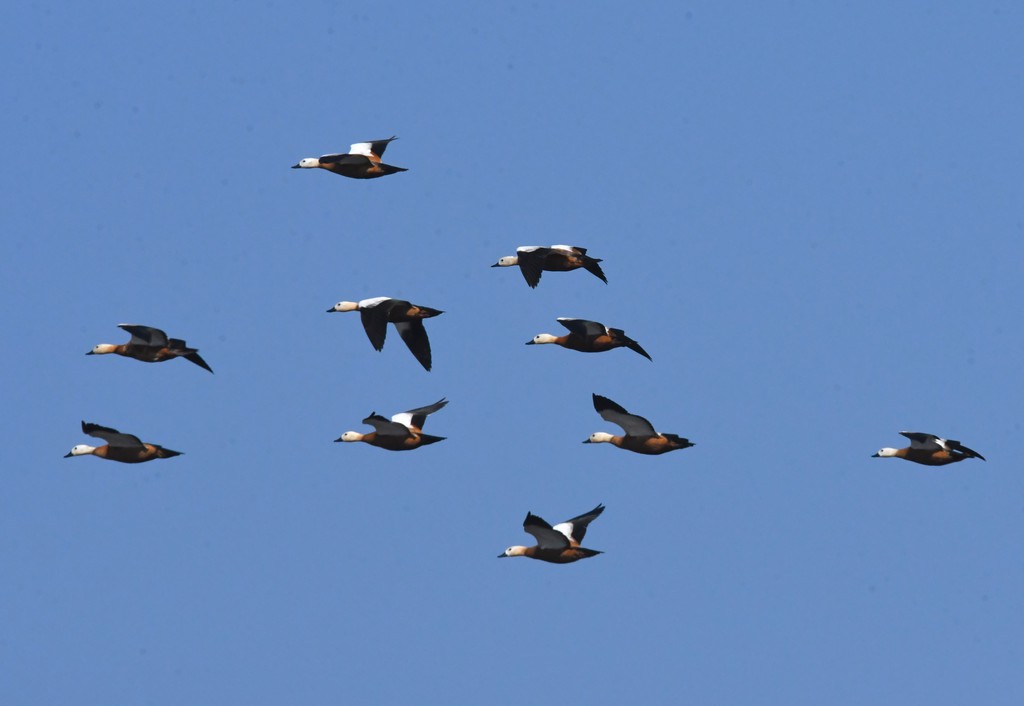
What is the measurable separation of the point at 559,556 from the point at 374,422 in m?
4.27

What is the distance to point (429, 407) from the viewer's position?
36750 mm

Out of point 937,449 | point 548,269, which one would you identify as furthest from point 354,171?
point 937,449

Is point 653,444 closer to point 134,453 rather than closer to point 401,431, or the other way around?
point 401,431

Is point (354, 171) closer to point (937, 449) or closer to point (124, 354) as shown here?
point (124, 354)

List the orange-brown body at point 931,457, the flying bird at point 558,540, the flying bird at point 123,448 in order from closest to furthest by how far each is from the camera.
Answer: the flying bird at point 558,540
the flying bird at point 123,448
the orange-brown body at point 931,457

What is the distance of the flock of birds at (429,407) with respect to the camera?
114ft

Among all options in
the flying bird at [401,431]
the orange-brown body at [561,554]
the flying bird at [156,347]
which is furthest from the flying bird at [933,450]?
the flying bird at [156,347]

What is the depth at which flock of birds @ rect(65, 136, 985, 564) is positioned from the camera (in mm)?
34781

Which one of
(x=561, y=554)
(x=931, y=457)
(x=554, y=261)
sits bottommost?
(x=561, y=554)

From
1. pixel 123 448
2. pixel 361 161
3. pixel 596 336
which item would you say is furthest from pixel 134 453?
pixel 596 336

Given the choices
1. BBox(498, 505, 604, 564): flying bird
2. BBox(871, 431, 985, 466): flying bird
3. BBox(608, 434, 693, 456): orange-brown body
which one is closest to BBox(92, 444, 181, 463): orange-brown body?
BBox(498, 505, 604, 564): flying bird

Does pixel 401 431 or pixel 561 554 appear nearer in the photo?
pixel 561 554

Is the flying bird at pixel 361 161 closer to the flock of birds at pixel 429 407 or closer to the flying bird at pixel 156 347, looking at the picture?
the flock of birds at pixel 429 407

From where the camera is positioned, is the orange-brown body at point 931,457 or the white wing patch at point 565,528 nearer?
the white wing patch at point 565,528
